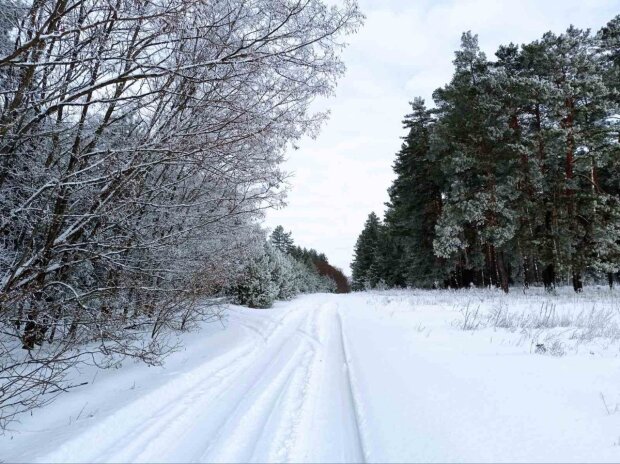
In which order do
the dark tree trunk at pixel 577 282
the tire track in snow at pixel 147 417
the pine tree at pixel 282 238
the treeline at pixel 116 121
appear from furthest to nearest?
1. the pine tree at pixel 282 238
2. the dark tree trunk at pixel 577 282
3. the treeline at pixel 116 121
4. the tire track in snow at pixel 147 417

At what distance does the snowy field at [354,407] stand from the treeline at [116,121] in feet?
1.88

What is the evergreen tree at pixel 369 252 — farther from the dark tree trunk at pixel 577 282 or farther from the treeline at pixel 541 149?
the dark tree trunk at pixel 577 282

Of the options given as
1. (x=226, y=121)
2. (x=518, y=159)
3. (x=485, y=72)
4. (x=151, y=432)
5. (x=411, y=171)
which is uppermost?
(x=485, y=72)

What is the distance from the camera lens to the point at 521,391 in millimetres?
3670

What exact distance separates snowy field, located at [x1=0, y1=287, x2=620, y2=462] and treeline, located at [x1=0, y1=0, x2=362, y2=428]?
0.57 metres

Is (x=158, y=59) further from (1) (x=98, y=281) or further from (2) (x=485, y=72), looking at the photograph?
(2) (x=485, y=72)

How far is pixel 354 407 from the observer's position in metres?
3.84

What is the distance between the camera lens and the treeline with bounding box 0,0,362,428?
377cm

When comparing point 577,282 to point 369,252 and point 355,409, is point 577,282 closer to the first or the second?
point 355,409

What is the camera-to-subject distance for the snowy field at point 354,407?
2.81 m

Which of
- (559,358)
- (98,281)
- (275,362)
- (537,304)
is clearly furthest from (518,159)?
(98,281)

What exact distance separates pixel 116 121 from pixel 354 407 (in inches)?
188

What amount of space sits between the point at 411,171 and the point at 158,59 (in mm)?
25599

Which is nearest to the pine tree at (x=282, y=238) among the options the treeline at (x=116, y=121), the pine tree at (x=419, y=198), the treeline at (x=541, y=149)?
the pine tree at (x=419, y=198)
